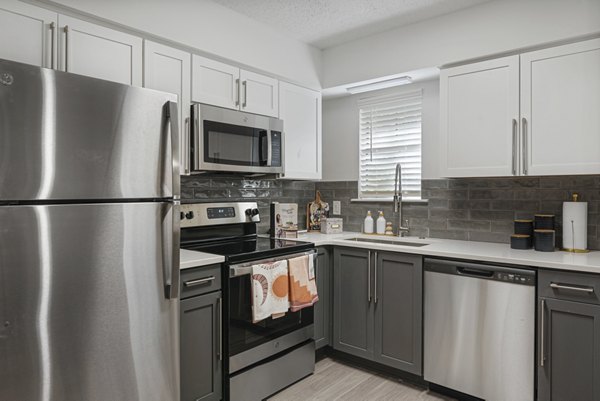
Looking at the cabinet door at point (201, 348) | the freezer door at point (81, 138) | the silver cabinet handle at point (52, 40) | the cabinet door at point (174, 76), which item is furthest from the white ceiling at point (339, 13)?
the cabinet door at point (201, 348)

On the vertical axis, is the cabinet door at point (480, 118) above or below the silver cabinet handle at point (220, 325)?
above

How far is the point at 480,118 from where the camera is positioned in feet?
8.57

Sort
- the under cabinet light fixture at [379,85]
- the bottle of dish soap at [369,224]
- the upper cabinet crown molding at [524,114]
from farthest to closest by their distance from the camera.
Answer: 1. the bottle of dish soap at [369,224]
2. the under cabinet light fixture at [379,85]
3. the upper cabinet crown molding at [524,114]

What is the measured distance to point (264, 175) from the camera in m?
3.13

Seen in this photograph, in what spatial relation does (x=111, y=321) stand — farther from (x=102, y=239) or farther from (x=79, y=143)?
(x=79, y=143)

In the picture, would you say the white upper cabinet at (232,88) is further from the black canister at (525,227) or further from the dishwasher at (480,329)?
the black canister at (525,227)

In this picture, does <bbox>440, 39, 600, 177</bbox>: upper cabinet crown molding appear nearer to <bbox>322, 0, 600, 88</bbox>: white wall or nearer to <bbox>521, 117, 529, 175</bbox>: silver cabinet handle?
<bbox>521, 117, 529, 175</bbox>: silver cabinet handle

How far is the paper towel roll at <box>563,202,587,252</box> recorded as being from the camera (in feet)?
7.80

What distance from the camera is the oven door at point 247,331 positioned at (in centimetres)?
224

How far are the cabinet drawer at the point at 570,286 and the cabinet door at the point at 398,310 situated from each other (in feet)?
2.28

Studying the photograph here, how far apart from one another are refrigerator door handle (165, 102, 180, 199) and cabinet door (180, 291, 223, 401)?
63cm

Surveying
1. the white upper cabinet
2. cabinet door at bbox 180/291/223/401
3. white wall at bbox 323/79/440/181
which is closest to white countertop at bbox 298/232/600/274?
white wall at bbox 323/79/440/181

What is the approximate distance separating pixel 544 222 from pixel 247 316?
76.5 inches

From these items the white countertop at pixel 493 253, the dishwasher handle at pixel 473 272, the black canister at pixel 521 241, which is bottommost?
the dishwasher handle at pixel 473 272
